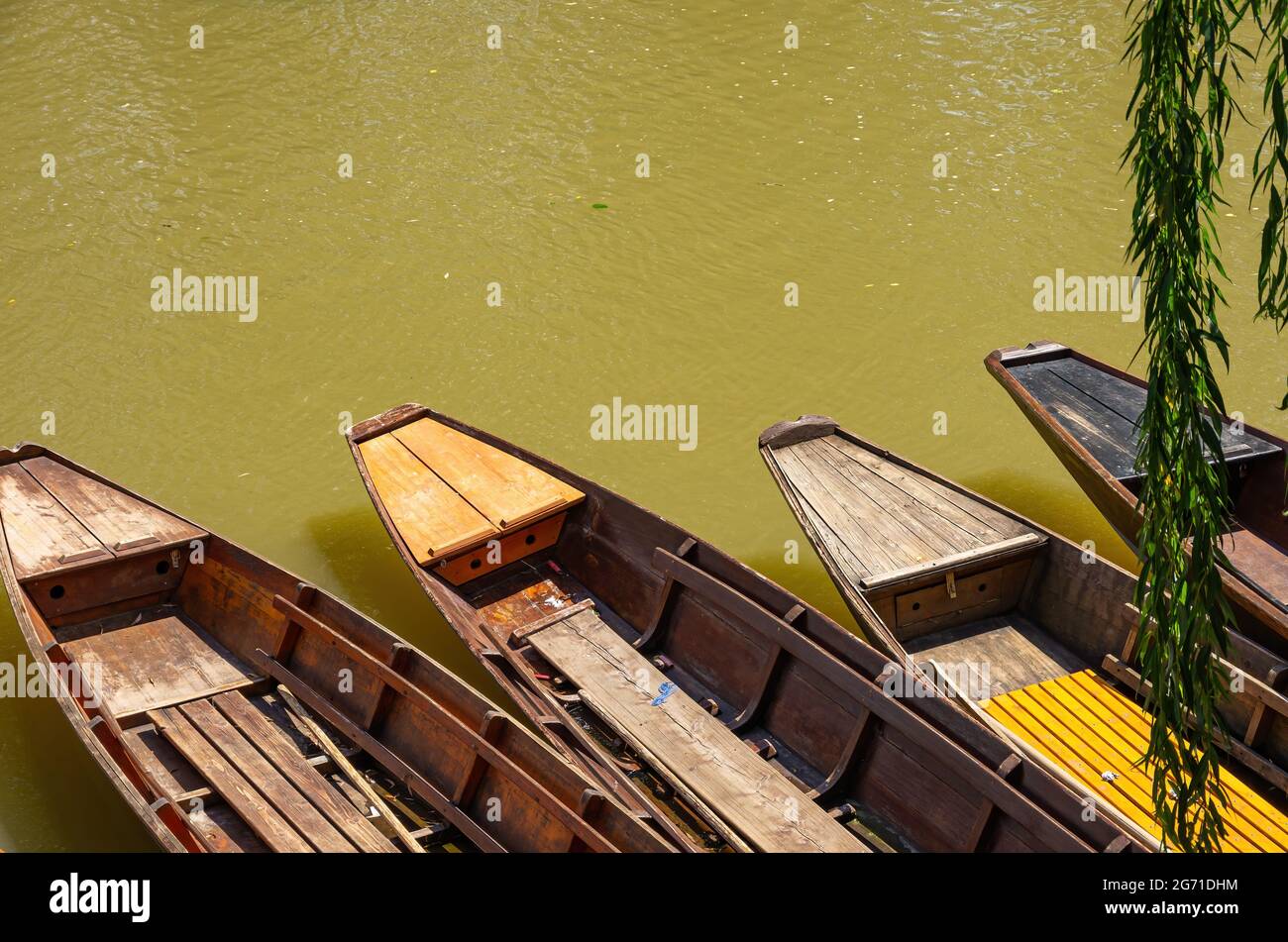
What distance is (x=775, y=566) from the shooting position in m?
9.88

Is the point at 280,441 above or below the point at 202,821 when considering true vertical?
above

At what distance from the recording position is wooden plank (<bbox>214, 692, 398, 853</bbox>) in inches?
286

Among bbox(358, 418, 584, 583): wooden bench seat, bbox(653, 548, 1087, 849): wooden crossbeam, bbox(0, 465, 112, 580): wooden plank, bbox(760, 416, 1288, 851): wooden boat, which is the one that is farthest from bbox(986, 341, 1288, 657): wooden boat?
bbox(0, 465, 112, 580): wooden plank

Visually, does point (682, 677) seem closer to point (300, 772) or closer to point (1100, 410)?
point (300, 772)

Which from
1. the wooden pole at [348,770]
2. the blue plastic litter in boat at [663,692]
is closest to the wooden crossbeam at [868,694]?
the blue plastic litter in boat at [663,692]

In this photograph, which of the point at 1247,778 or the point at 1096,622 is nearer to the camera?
the point at 1247,778

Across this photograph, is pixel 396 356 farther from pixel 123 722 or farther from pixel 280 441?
pixel 123 722

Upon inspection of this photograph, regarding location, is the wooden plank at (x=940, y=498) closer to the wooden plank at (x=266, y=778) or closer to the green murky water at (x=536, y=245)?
the green murky water at (x=536, y=245)

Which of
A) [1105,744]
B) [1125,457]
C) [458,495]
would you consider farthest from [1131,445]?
[458,495]

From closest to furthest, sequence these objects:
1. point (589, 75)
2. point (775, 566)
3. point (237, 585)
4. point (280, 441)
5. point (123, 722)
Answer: point (123, 722), point (237, 585), point (775, 566), point (280, 441), point (589, 75)

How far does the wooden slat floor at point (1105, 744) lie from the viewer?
714 centimetres

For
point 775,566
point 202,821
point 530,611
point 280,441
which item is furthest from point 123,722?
point 775,566

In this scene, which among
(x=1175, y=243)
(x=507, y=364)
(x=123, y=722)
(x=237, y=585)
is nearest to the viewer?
(x=1175, y=243)

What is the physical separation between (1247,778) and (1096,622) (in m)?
1.27
